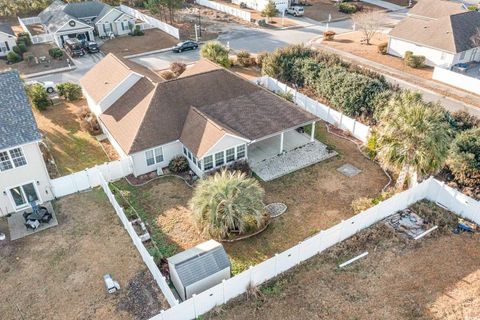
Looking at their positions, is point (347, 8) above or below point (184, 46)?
above

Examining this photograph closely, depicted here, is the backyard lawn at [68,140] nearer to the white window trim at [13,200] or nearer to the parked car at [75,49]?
the white window trim at [13,200]

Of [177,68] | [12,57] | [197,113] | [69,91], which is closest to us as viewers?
[197,113]

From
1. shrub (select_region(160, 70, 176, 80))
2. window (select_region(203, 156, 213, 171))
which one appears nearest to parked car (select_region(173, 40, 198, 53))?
shrub (select_region(160, 70, 176, 80))

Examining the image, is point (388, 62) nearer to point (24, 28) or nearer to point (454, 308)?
point (454, 308)

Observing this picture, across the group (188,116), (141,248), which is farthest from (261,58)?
(141,248)

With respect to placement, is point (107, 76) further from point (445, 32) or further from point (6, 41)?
point (445, 32)

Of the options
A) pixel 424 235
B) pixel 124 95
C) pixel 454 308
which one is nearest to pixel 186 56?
pixel 124 95

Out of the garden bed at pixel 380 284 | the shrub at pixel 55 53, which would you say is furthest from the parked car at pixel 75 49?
the garden bed at pixel 380 284

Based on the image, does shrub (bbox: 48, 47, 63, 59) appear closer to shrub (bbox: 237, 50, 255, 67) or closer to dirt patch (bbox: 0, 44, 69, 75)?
dirt patch (bbox: 0, 44, 69, 75)
